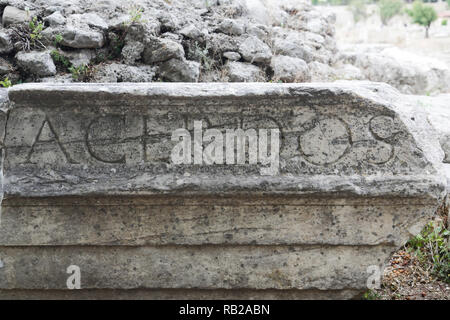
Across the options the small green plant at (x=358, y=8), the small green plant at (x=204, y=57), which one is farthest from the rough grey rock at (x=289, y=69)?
the small green plant at (x=358, y=8)

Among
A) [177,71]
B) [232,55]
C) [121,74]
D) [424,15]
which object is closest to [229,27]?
[232,55]

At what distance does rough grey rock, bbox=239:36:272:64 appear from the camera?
4.10 meters

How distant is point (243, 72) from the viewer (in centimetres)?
393

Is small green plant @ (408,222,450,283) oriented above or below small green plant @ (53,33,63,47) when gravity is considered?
below

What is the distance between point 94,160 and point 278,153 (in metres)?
0.80

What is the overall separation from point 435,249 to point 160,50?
7.98 ft

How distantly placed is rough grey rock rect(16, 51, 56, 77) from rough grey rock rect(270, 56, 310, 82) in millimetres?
1941

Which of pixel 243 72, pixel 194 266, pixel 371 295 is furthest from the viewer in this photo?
pixel 243 72

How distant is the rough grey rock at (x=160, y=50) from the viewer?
3.54 meters

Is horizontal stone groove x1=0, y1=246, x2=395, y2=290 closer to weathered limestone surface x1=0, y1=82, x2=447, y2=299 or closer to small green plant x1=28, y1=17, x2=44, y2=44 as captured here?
weathered limestone surface x1=0, y1=82, x2=447, y2=299

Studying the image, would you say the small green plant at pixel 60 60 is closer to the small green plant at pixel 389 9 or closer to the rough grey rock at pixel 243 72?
the rough grey rock at pixel 243 72

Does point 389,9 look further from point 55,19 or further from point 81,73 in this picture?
point 81,73

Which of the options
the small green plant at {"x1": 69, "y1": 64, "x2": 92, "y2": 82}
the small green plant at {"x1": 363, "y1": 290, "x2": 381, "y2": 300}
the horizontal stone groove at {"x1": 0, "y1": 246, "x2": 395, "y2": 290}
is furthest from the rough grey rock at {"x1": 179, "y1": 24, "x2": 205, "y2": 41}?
the small green plant at {"x1": 363, "y1": 290, "x2": 381, "y2": 300}

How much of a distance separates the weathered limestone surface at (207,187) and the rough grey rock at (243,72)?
197 cm
